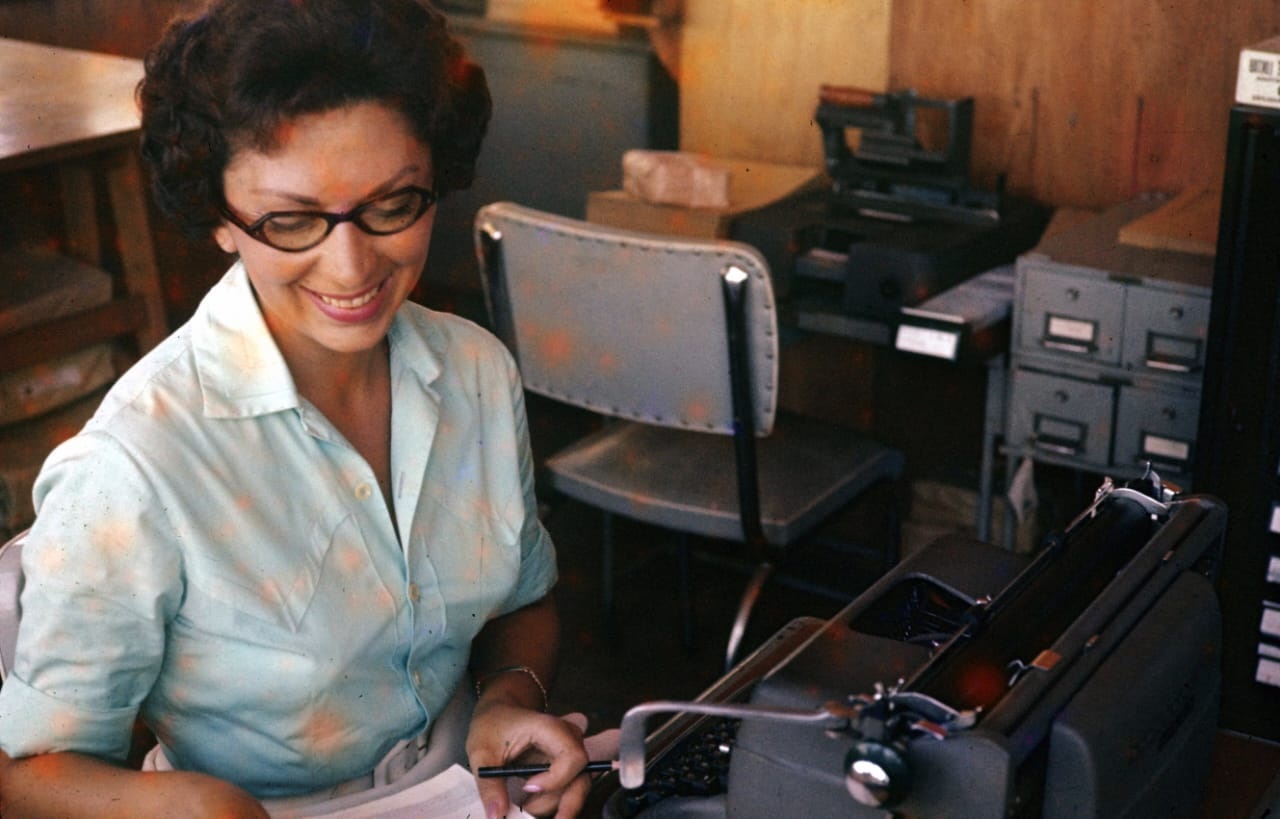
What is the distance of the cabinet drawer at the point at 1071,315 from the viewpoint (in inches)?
106

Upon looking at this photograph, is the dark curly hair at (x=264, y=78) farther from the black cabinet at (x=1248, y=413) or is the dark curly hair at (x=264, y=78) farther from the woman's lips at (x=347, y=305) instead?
the black cabinet at (x=1248, y=413)

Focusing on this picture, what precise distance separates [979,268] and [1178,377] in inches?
18.1

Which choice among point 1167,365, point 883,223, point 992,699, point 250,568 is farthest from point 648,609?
point 992,699

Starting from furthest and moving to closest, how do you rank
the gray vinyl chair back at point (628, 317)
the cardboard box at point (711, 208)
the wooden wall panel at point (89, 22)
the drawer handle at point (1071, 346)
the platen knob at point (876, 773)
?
the wooden wall panel at point (89, 22) < the cardboard box at point (711, 208) < the drawer handle at point (1071, 346) < the gray vinyl chair back at point (628, 317) < the platen knob at point (876, 773)

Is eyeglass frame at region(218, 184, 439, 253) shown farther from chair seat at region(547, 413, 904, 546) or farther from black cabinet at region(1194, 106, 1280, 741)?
black cabinet at region(1194, 106, 1280, 741)

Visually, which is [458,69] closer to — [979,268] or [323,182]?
[323,182]

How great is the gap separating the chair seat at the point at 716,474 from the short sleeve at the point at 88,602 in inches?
57.6

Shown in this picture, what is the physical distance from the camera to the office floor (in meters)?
3.03

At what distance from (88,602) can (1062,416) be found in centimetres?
198

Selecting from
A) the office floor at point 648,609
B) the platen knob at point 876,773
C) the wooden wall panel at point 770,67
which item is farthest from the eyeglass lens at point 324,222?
the wooden wall panel at point 770,67

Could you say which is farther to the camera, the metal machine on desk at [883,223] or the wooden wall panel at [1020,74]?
the wooden wall panel at [1020,74]

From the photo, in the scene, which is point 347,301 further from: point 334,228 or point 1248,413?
point 1248,413

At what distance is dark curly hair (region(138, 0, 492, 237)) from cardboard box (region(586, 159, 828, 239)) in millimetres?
1709

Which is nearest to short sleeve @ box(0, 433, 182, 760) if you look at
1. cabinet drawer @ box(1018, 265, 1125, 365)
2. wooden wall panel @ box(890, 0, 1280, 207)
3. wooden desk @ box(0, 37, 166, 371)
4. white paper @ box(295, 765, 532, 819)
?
white paper @ box(295, 765, 532, 819)
